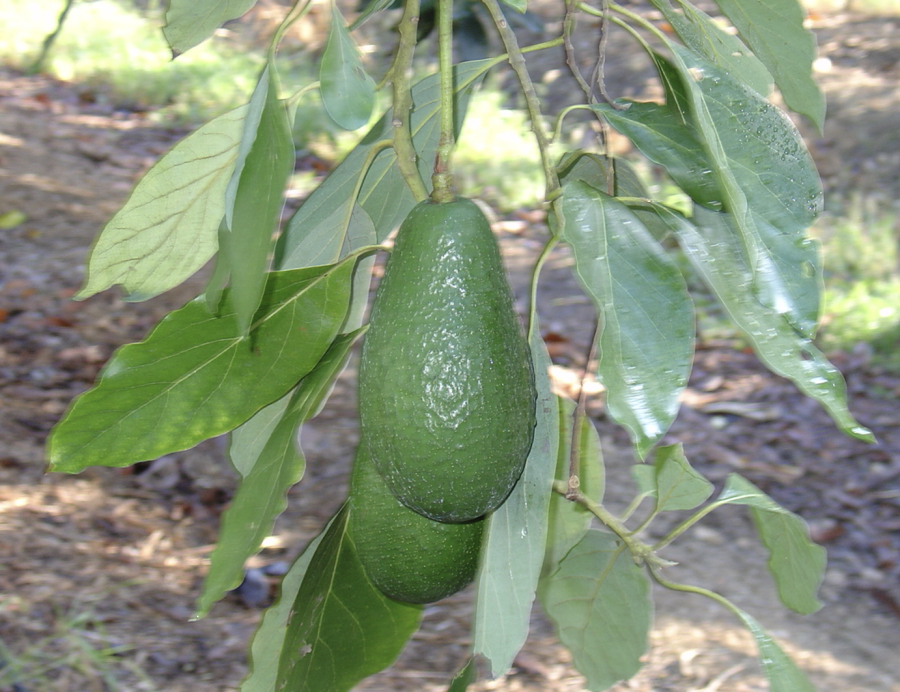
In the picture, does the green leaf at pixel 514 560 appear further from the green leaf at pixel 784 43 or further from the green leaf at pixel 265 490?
the green leaf at pixel 784 43

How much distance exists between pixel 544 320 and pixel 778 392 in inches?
37.5

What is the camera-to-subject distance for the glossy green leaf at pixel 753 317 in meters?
0.62

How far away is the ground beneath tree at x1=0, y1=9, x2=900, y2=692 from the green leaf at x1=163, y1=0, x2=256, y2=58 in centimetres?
162

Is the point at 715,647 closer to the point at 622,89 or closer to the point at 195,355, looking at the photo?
the point at 195,355

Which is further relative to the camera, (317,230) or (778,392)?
(778,392)

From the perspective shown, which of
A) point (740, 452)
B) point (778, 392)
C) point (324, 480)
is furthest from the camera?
point (778, 392)

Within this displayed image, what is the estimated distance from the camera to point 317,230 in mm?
927

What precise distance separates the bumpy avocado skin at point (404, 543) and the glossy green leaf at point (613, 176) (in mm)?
315

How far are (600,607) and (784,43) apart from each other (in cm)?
60

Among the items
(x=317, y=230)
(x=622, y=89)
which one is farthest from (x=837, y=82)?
(x=317, y=230)

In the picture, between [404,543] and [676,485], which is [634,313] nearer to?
[404,543]

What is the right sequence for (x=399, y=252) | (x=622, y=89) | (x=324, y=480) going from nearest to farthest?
1. (x=399, y=252)
2. (x=324, y=480)
3. (x=622, y=89)

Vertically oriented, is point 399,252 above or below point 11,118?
above

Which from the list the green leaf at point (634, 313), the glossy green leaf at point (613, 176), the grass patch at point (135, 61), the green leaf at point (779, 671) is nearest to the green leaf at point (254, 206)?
the green leaf at point (634, 313)
